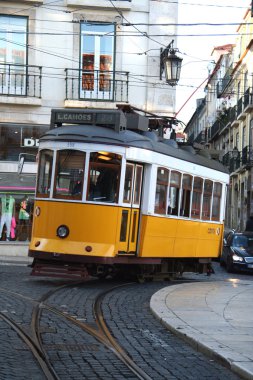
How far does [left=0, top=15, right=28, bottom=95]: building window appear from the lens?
23562 mm

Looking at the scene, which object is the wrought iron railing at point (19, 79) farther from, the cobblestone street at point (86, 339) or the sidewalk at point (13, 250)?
the cobblestone street at point (86, 339)

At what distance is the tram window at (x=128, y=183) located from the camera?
1413cm

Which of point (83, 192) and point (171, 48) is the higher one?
point (171, 48)

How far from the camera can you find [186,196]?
16.3 meters

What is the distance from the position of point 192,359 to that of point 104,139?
7.13 m

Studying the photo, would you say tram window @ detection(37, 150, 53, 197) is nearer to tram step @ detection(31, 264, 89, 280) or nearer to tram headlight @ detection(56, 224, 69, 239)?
tram headlight @ detection(56, 224, 69, 239)

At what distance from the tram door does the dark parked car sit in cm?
982

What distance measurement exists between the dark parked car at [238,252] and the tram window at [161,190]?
8982 mm

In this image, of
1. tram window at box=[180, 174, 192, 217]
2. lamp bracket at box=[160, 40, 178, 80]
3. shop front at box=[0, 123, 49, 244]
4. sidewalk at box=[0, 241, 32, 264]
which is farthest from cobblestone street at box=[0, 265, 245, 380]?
lamp bracket at box=[160, 40, 178, 80]

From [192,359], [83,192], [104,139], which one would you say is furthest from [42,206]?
[192,359]

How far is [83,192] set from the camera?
45.1ft

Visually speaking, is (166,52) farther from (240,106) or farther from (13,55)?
(240,106)

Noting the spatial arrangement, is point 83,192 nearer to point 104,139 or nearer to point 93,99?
→ point 104,139

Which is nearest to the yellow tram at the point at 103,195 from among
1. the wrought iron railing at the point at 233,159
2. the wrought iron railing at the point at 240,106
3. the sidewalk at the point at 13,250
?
the sidewalk at the point at 13,250
